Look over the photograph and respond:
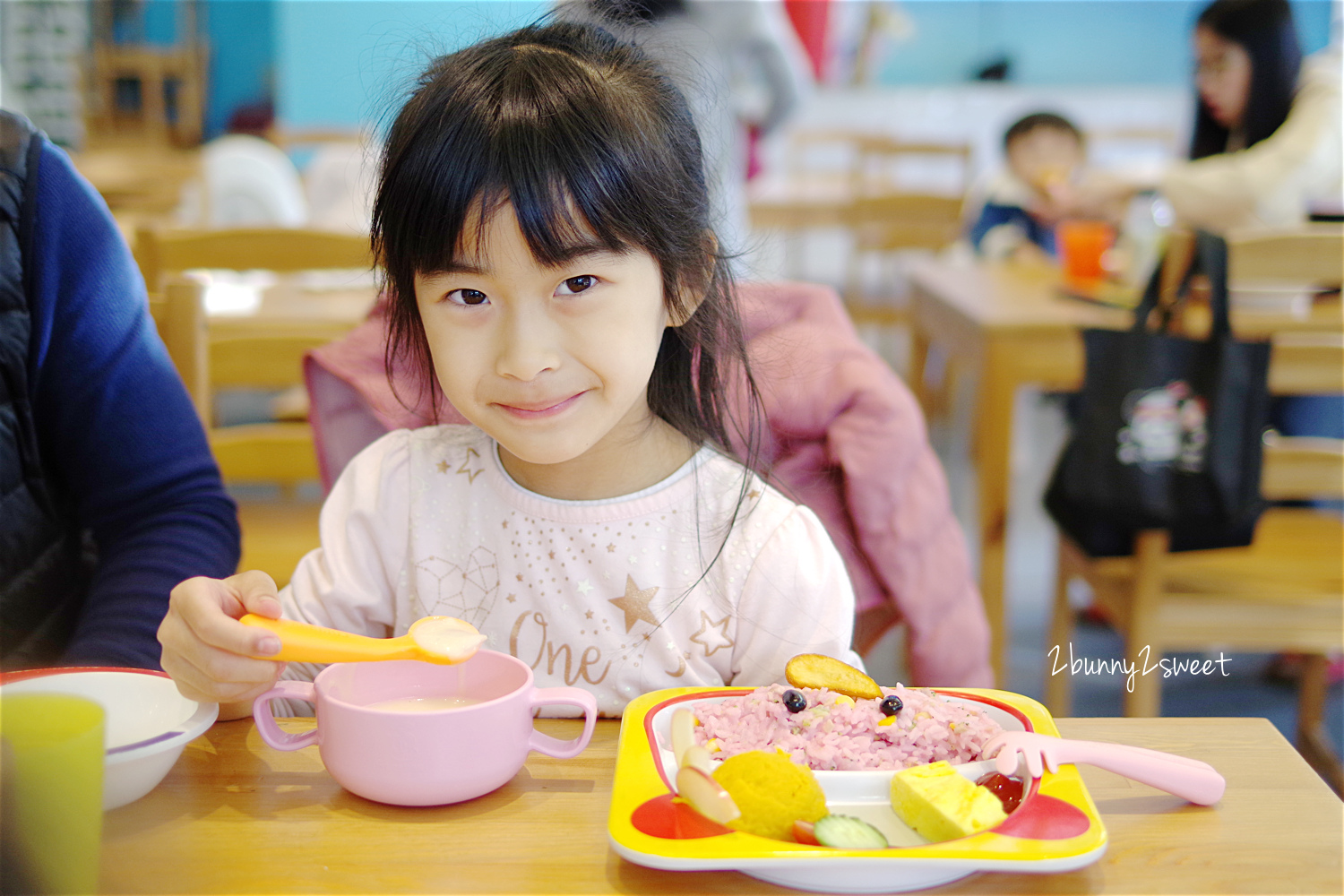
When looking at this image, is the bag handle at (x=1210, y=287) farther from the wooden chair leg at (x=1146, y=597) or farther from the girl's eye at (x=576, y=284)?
the girl's eye at (x=576, y=284)

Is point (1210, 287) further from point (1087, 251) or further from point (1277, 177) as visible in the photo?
point (1277, 177)

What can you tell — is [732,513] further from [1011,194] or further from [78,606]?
[1011,194]

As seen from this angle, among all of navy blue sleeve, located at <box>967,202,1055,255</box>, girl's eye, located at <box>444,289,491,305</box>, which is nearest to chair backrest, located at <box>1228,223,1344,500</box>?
girl's eye, located at <box>444,289,491,305</box>

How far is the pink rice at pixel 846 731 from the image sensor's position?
1.83 feet

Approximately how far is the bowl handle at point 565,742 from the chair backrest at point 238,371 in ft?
2.25

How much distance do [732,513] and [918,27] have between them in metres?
6.07

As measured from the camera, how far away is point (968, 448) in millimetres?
3697

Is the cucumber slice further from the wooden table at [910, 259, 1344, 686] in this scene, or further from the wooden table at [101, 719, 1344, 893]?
the wooden table at [910, 259, 1344, 686]

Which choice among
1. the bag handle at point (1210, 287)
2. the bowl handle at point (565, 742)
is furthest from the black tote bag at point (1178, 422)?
the bowl handle at point (565, 742)

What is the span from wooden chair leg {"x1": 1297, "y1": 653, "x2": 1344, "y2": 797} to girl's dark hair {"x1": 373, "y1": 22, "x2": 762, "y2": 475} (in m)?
1.40

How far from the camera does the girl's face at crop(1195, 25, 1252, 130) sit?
8.00 feet

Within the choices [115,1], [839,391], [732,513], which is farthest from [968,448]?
[115,1]

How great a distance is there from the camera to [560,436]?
2.35ft

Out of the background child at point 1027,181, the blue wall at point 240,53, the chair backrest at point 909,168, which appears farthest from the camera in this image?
the blue wall at point 240,53
